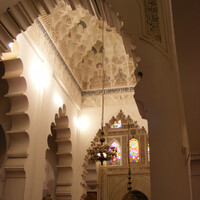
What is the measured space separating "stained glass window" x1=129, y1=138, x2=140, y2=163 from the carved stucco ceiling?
12.7 ft

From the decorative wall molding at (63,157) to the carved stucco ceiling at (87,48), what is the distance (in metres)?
1.55

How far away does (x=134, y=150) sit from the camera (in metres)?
12.1

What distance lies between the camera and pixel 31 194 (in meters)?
5.43

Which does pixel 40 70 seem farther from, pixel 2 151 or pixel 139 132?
pixel 139 132

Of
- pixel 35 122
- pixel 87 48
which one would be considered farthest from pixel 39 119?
pixel 87 48

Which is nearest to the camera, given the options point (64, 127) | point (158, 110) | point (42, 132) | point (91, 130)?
point (158, 110)

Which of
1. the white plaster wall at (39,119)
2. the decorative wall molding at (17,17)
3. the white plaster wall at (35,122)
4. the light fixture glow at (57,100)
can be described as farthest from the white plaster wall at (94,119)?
the decorative wall molding at (17,17)

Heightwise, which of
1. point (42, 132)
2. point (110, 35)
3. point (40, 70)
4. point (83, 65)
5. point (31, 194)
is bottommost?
point (31, 194)

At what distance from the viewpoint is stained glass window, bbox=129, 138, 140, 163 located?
1199 centimetres

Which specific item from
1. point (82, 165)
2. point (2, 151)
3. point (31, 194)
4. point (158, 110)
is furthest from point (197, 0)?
point (82, 165)

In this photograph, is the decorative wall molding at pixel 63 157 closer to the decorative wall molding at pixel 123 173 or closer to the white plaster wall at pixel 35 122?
the white plaster wall at pixel 35 122

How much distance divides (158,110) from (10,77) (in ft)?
12.1

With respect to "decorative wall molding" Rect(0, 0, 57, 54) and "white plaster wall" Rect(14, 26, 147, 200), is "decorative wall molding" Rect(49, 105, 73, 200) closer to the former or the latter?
"white plaster wall" Rect(14, 26, 147, 200)

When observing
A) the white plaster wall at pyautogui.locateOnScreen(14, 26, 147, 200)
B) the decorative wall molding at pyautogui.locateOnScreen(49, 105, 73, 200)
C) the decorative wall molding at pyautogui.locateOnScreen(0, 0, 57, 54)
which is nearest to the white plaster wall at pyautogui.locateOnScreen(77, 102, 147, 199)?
the white plaster wall at pyautogui.locateOnScreen(14, 26, 147, 200)
